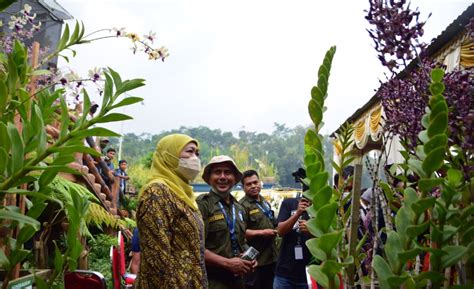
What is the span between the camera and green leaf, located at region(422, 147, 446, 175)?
1.48 ft

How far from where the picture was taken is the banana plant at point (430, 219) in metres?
0.46

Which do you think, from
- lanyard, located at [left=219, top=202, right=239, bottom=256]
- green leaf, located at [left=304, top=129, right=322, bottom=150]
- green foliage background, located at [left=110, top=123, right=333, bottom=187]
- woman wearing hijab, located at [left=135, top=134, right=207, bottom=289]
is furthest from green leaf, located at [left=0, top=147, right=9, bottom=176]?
green foliage background, located at [left=110, top=123, right=333, bottom=187]

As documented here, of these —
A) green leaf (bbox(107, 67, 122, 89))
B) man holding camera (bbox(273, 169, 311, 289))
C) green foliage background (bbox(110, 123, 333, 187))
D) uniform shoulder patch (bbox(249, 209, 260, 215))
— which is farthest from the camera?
green foliage background (bbox(110, 123, 333, 187))

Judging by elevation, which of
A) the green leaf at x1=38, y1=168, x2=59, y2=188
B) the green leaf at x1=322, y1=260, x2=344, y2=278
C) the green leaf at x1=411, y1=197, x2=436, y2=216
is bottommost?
the green leaf at x1=322, y1=260, x2=344, y2=278

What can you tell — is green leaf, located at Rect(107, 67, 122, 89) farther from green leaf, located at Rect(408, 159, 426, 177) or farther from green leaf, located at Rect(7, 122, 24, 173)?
green leaf, located at Rect(408, 159, 426, 177)

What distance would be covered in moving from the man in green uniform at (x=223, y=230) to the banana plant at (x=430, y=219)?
250 centimetres

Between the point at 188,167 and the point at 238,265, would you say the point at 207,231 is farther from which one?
the point at 188,167

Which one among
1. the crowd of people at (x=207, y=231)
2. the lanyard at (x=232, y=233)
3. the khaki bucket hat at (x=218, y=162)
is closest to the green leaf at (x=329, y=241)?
the crowd of people at (x=207, y=231)

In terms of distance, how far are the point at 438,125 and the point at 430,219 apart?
0.11m

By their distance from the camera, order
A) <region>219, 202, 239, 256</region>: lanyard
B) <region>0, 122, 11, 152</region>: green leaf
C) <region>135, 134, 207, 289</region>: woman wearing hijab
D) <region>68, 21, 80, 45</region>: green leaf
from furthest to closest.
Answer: <region>219, 202, 239, 256</region>: lanyard
<region>135, 134, 207, 289</region>: woman wearing hijab
<region>68, 21, 80, 45</region>: green leaf
<region>0, 122, 11, 152</region>: green leaf

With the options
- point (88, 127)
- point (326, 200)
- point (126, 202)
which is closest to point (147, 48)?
point (88, 127)

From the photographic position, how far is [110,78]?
0.76 metres

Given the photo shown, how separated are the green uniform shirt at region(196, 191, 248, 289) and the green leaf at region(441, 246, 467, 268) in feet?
8.50

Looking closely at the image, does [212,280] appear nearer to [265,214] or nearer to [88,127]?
[265,214]
